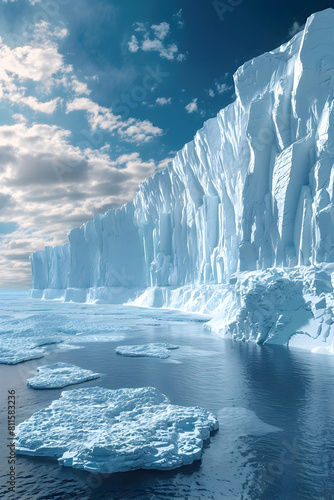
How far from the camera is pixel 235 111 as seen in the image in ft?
110

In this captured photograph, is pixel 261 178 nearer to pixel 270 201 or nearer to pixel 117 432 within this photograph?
pixel 270 201

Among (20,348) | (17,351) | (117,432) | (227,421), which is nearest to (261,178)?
(20,348)

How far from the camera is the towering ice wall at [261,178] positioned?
70.8 ft

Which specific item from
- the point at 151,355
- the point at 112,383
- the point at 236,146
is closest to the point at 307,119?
the point at 236,146

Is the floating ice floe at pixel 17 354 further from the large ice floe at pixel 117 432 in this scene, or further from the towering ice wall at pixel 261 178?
the towering ice wall at pixel 261 178

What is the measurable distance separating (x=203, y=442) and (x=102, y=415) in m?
2.82

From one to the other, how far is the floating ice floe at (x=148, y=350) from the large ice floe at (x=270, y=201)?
5426 mm

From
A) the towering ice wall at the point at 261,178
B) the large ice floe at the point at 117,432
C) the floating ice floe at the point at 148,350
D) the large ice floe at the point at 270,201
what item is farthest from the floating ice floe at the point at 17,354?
the towering ice wall at the point at 261,178

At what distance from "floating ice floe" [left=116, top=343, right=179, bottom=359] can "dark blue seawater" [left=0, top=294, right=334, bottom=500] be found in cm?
57

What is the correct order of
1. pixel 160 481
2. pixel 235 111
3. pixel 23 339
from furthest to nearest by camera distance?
pixel 235 111 → pixel 23 339 → pixel 160 481

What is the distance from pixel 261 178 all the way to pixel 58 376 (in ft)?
67.4

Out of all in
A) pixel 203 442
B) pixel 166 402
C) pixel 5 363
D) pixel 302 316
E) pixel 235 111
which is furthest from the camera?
pixel 235 111

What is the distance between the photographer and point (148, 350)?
1850 centimetres

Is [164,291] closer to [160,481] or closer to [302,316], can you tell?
[302,316]
